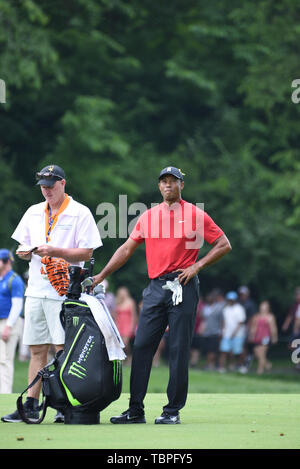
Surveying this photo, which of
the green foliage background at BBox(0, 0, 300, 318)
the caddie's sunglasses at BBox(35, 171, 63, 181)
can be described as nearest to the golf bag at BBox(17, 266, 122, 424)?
the caddie's sunglasses at BBox(35, 171, 63, 181)

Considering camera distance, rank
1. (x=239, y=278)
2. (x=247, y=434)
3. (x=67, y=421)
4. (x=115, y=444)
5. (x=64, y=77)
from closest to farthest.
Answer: (x=115, y=444) → (x=247, y=434) → (x=67, y=421) → (x=64, y=77) → (x=239, y=278)

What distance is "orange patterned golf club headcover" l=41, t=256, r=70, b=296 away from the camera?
8.32 metres

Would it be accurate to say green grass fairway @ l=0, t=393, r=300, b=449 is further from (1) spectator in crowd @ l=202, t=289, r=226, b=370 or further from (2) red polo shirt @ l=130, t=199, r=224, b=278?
(1) spectator in crowd @ l=202, t=289, r=226, b=370

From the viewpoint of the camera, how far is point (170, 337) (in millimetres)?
8492

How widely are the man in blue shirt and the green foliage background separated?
513 inches

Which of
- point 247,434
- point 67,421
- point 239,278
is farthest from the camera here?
point 239,278

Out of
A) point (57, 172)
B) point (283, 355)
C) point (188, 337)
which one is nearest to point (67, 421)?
point (188, 337)

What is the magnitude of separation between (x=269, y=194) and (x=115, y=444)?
23639 millimetres

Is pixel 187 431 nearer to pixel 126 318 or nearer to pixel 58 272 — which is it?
pixel 58 272

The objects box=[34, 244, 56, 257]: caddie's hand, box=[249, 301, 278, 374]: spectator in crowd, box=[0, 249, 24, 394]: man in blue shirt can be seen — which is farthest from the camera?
box=[249, 301, 278, 374]: spectator in crowd

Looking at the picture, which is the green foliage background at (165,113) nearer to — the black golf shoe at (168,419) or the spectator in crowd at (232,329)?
the spectator in crowd at (232,329)

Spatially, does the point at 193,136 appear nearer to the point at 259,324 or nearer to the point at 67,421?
the point at 259,324

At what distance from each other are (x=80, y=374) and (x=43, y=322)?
0.69 m
